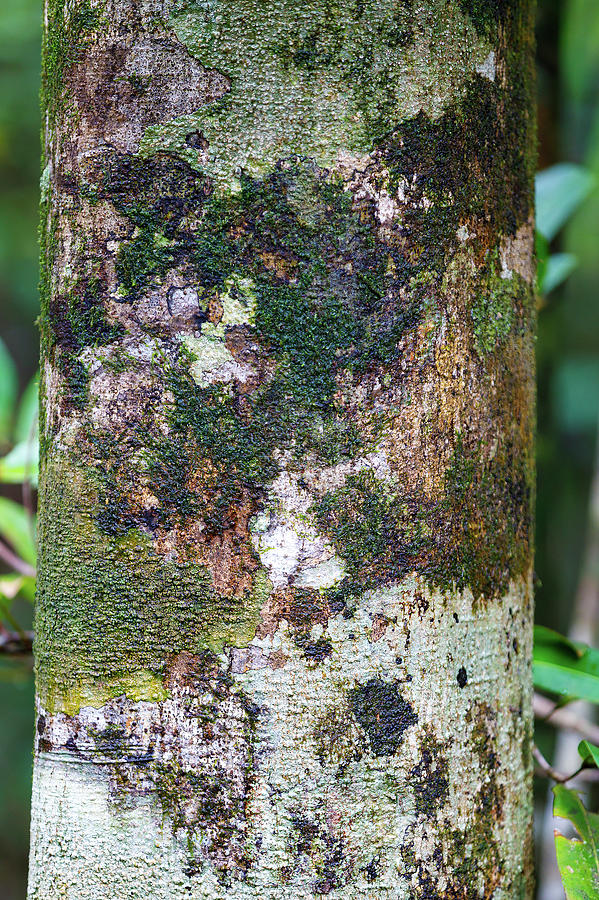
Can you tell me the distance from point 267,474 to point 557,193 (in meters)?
1.16

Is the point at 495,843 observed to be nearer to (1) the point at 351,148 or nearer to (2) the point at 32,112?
(1) the point at 351,148

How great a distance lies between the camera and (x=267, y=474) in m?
0.58

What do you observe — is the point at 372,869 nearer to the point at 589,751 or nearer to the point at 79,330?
the point at 589,751

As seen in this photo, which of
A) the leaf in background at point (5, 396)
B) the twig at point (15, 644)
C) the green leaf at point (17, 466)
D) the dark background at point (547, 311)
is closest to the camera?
the twig at point (15, 644)

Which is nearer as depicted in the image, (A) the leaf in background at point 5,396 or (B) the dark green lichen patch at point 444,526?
(B) the dark green lichen patch at point 444,526

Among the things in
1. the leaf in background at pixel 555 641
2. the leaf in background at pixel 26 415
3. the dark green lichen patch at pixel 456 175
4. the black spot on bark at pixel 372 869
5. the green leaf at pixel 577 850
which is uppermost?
the leaf in background at pixel 26 415

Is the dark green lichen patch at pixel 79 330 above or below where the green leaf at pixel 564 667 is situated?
above

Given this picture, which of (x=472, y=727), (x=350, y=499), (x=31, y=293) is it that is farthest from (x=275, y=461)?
(x=31, y=293)

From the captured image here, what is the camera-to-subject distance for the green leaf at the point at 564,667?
3.19 ft

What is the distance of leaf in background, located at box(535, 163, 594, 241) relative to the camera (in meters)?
1.43

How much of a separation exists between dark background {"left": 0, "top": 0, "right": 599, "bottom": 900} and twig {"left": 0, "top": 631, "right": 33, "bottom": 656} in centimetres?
10

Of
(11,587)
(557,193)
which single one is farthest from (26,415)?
(557,193)

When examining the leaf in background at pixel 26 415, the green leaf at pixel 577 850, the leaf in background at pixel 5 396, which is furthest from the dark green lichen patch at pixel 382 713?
the leaf in background at pixel 5 396

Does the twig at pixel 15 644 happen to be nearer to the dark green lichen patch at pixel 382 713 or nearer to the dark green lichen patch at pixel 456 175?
the dark green lichen patch at pixel 382 713
